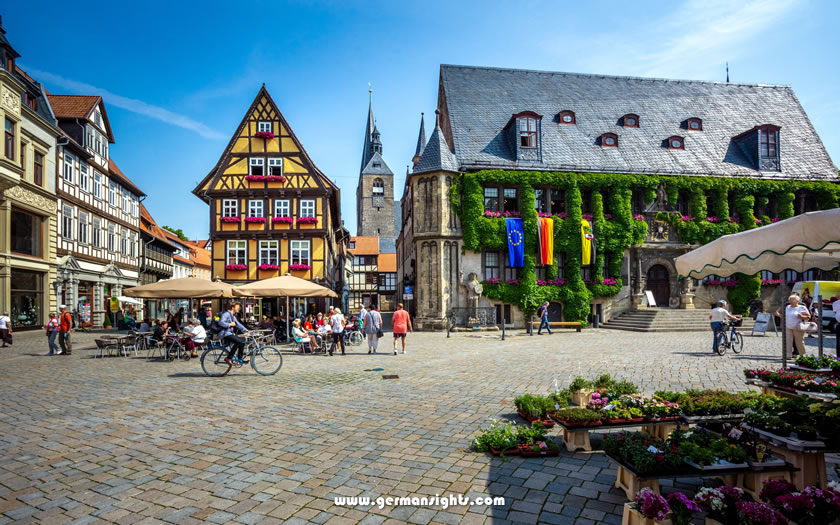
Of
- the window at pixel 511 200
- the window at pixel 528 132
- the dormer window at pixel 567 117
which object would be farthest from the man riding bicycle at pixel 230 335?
the dormer window at pixel 567 117

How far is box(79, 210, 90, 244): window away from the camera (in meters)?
29.2

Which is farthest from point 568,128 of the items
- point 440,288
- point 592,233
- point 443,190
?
point 440,288

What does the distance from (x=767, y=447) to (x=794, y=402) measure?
1.81ft

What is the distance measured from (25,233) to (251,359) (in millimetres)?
19625

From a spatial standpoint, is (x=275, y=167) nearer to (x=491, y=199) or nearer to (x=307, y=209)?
(x=307, y=209)

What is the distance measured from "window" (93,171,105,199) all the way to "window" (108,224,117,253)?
2533mm

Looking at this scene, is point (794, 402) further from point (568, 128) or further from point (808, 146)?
point (808, 146)

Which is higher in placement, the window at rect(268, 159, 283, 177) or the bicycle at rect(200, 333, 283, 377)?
the window at rect(268, 159, 283, 177)

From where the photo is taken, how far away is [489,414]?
723 centimetres

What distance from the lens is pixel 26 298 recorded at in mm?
24000

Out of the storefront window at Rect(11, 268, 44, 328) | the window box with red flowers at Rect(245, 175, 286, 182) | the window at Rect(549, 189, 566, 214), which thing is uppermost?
the window box with red flowers at Rect(245, 175, 286, 182)

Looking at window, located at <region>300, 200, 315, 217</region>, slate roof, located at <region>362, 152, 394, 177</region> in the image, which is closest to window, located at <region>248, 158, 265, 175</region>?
window, located at <region>300, 200, 315, 217</region>

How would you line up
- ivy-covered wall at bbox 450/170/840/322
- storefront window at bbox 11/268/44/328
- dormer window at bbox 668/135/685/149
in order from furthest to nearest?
dormer window at bbox 668/135/685/149, ivy-covered wall at bbox 450/170/840/322, storefront window at bbox 11/268/44/328

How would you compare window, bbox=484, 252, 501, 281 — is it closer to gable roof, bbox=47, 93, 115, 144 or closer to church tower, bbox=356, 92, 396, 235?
gable roof, bbox=47, 93, 115, 144
